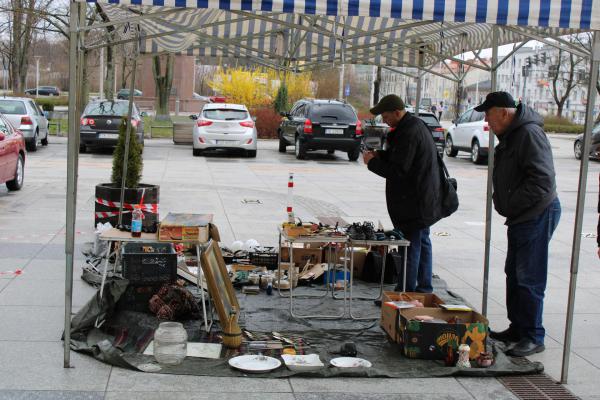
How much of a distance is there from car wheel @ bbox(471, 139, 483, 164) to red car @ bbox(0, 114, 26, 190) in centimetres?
1463

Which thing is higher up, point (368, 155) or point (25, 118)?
point (368, 155)

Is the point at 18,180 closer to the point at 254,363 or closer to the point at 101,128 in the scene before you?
the point at 101,128

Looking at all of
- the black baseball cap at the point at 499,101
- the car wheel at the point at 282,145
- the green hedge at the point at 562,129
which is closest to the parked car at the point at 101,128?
the car wheel at the point at 282,145

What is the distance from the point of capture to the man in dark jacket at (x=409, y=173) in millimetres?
7207

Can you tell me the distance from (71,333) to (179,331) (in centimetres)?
97

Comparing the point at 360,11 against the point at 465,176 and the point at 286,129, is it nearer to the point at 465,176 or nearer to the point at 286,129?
the point at 465,176

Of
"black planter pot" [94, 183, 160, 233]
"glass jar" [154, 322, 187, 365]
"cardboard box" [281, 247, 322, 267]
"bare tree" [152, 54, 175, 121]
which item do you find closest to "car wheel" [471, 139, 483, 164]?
"black planter pot" [94, 183, 160, 233]

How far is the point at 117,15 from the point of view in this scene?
9.62 meters

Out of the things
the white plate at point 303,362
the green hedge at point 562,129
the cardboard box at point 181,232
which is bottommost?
the white plate at point 303,362

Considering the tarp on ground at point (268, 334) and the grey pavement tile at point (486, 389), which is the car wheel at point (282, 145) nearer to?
the tarp on ground at point (268, 334)

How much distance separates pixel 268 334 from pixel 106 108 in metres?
18.9

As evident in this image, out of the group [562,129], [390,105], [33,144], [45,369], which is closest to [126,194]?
[390,105]

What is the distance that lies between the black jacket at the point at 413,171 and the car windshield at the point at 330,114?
1683 centimetres

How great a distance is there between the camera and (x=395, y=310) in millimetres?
6289
